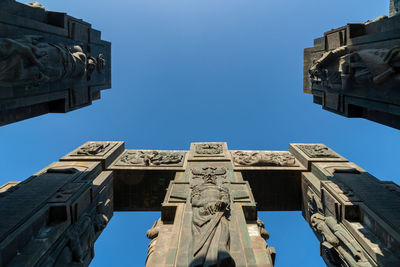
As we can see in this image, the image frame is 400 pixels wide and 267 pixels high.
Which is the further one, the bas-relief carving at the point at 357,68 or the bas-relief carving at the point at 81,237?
the bas-relief carving at the point at 81,237

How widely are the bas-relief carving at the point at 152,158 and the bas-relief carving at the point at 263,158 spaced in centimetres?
314

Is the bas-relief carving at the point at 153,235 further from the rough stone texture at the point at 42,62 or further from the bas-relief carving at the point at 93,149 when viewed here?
the bas-relief carving at the point at 93,149

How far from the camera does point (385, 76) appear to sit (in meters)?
5.81

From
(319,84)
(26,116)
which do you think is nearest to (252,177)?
(319,84)

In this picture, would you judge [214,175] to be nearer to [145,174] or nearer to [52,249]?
[145,174]

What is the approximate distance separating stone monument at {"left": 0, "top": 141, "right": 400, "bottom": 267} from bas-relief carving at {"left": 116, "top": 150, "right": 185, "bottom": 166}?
56mm

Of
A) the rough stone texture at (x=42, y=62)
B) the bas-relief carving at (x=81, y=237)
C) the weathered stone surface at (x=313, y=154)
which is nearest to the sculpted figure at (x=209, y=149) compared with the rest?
the weathered stone surface at (x=313, y=154)

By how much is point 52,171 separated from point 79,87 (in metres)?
4.01

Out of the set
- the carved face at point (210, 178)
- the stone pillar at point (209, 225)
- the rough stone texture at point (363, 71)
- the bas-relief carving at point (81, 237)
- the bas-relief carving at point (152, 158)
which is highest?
the rough stone texture at point (363, 71)

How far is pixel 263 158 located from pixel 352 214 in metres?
5.04

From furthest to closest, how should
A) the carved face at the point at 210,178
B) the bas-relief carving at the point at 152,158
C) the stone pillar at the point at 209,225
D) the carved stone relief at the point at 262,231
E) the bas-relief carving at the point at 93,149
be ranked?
the bas-relief carving at the point at 152,158
the bas-relief carving at the point at 93,149
the carved face at the point at 210,178
the carved stone relief at the point at 262,231
the stone pillar at the point at 209,225

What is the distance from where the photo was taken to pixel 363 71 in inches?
266

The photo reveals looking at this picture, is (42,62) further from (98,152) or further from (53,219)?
(98,152)

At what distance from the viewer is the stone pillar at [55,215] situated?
671 centimetres
